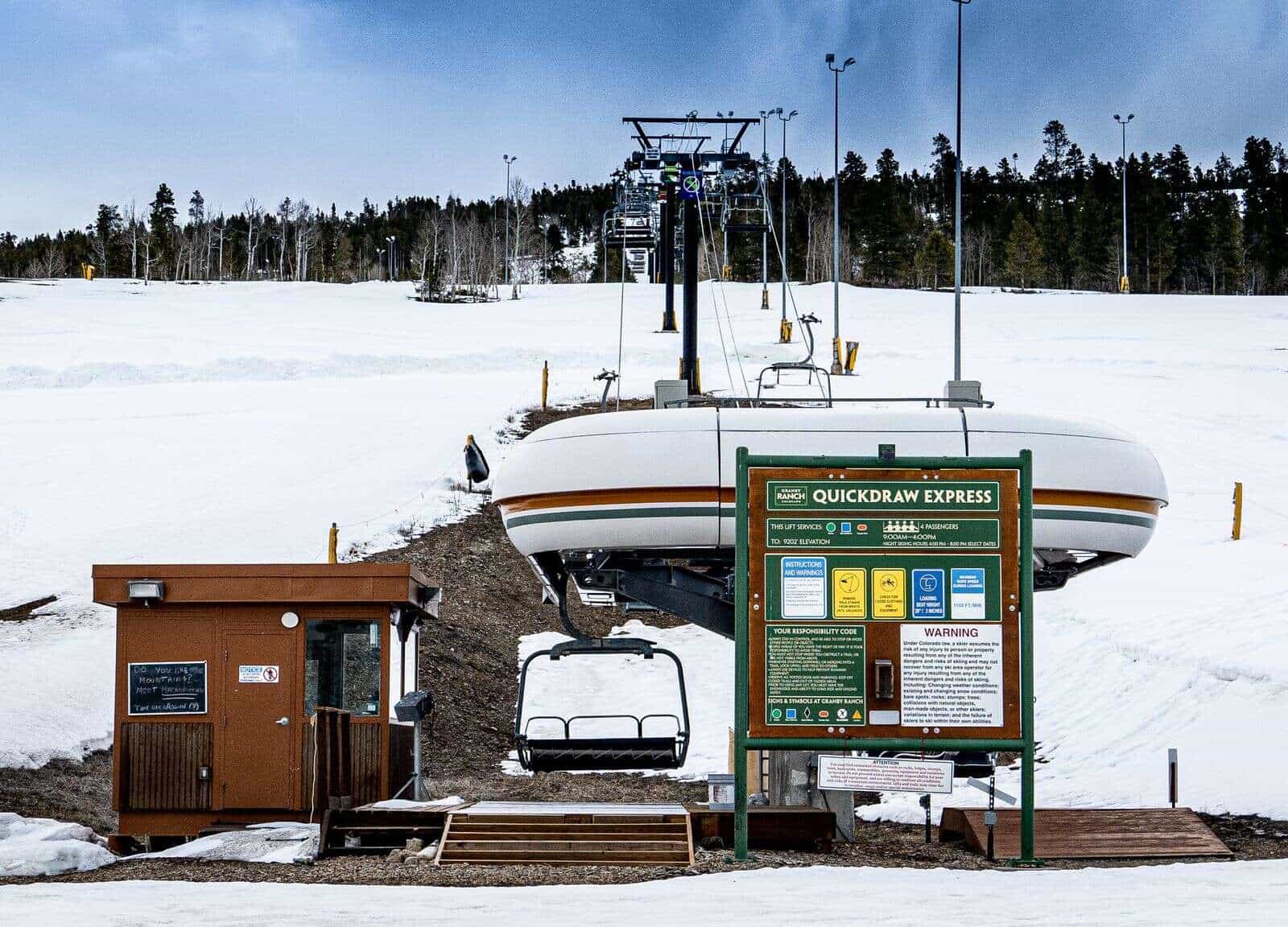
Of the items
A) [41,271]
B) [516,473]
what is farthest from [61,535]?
[41,271]

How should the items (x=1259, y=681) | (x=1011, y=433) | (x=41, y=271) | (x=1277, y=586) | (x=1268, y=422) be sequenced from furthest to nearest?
(x=41, y=271), (x=1268, y=422), (x=1277, y=586), (x=1259, y=681), (x=1011, y=433)

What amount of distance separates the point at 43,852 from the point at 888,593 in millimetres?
5779

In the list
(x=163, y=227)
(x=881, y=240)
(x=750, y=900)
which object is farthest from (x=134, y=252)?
(x=750, y=900)

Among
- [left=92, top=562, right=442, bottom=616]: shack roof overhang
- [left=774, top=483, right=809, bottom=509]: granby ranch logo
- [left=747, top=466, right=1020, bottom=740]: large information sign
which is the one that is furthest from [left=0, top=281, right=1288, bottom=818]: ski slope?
[left=747, top=466, right=1020, bottom=740]: large information sign

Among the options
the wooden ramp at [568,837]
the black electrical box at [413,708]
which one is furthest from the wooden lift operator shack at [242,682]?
the wooden ramp at [568,837]

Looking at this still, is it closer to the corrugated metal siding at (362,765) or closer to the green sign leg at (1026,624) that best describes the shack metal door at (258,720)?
the corrugated metal siding at (362,765)

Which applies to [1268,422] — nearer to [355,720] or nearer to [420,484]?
[420,484]

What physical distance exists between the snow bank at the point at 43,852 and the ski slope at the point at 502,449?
3.84 meters

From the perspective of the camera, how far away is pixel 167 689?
41.1ft

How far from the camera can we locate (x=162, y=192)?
122375 millimetres

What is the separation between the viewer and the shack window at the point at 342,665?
40.9 feet

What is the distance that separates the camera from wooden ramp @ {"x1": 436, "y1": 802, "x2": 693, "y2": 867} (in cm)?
874

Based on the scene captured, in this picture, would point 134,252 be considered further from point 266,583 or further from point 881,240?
point 266,583

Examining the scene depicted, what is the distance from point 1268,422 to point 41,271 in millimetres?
109705
